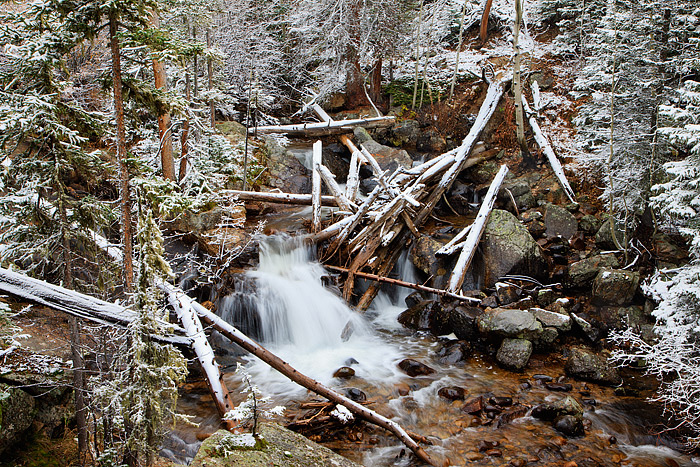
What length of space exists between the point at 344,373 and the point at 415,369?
56.8 inches

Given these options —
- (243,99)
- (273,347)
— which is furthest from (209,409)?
(243,99)

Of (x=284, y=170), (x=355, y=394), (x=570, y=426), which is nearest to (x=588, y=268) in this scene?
(x=570, y=426)

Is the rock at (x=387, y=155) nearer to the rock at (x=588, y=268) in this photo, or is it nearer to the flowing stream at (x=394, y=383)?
the flowing stream at (x=394, y=383)

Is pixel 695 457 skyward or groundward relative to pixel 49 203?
groundward

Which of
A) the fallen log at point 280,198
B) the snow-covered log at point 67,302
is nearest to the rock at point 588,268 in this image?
the fallen log at point 280,198

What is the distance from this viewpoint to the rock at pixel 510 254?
10.5m

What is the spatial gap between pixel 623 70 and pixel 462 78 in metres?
10.9

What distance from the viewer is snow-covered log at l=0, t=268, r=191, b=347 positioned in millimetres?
3518

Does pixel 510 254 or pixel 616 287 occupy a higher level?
pixel 510 254

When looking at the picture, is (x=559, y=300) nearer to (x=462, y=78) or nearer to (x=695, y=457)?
(x=695, y=457)

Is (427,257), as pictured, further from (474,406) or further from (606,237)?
(606,237)

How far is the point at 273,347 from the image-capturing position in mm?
9430

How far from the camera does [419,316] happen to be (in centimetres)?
1023

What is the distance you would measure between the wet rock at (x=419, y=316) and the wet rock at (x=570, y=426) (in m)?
3.76
